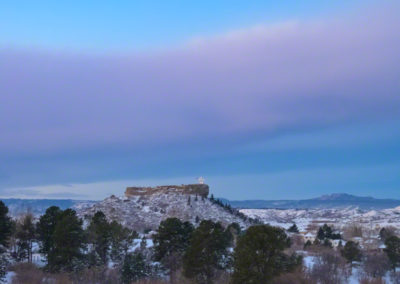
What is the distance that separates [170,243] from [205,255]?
7.53 metres

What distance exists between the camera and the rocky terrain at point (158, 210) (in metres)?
128

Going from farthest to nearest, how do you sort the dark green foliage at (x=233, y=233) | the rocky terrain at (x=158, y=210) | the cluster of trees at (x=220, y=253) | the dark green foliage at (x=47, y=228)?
the rocky terrain at (x=158, y=210)
the dark green foliage at (x=233, y=233)
the dark green foliage at (x=47, y=228)
the cluster of trees at (x=220, y=253)

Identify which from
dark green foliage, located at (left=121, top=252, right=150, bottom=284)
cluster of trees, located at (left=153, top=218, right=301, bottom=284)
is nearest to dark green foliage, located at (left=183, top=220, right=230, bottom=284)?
cluster of trees, located at (left=153, top=218, right=301, bottom=284)

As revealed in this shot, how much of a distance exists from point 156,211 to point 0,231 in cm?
9236

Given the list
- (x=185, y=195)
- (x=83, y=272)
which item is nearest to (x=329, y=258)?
(x=83, y=272)

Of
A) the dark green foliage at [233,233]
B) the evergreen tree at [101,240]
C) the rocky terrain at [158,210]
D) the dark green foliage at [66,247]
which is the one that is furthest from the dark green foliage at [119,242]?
the rocky terrain at [158,210]

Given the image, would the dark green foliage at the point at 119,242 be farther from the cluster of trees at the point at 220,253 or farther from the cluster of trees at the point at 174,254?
the cluster of trees at the point at 220,253

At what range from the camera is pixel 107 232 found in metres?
59.6

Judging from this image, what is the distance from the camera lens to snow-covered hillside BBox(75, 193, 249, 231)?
418 ft

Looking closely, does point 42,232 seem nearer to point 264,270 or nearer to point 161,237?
point 161,237

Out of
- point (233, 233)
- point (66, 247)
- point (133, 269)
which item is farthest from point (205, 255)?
point (233, 233)

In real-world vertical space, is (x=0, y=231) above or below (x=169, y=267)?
above

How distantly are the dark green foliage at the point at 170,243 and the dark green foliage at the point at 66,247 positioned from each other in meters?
7.75

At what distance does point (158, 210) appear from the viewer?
140250 mm
